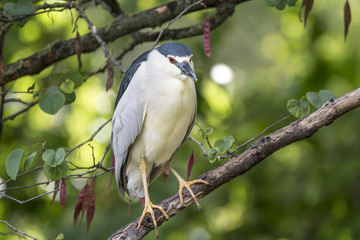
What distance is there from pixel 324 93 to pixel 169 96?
0.85 metres

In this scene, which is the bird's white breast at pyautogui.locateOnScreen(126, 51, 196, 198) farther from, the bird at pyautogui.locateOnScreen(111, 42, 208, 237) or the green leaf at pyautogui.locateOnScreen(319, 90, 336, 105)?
the green leaf at pyautogui.locateOnScreen(319, 90, 336, 105)

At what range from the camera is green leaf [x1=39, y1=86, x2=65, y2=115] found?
9.67 feet

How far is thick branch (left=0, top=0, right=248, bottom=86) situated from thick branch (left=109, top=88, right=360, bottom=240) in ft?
4.23

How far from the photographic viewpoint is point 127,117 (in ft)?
9.96

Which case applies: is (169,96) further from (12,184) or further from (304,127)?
(12,184)

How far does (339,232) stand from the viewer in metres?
4.30

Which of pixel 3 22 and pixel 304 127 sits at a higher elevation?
pixel 3 22

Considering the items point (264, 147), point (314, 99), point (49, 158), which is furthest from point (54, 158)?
point (314, 99)

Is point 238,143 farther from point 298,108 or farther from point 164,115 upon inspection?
point 298,108

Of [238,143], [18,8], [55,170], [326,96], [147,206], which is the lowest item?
[238,143]

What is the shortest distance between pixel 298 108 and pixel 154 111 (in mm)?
829

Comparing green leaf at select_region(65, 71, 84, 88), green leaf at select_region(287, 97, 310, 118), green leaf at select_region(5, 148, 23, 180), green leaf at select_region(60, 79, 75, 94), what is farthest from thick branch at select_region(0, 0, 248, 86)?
green leaf at select_region(287, 97, 310, 118)

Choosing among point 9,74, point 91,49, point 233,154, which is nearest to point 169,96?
point 233,154

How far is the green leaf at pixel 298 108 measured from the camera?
2.65m
